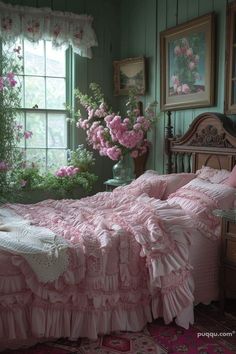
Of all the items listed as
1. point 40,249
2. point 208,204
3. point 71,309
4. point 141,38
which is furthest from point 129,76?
point 71,309

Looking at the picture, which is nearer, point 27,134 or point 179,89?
point 179,89

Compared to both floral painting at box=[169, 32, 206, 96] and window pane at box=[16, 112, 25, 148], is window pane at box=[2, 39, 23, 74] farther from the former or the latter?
floral painting at box=[169, 32, 206, 96]

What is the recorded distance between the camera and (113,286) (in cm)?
243

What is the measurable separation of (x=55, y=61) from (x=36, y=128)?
2.63 ft

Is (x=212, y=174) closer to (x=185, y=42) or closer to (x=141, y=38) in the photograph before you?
(x=185, y=42)

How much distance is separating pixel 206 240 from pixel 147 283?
527mm

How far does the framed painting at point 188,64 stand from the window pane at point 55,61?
1219 millimetres

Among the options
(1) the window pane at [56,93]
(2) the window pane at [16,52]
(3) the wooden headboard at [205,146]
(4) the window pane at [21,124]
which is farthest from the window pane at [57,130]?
(3) the wooden headboard at [205,146]

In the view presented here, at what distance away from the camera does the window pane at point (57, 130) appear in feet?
15.7

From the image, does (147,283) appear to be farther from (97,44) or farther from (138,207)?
(97,44)

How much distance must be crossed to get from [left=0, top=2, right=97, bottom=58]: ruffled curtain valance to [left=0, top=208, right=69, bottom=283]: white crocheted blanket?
266cm

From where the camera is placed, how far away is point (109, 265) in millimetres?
2438

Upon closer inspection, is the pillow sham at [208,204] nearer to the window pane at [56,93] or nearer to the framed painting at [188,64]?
the framed painting at [188,64]

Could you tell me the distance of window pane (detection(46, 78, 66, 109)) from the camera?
15.6ft
